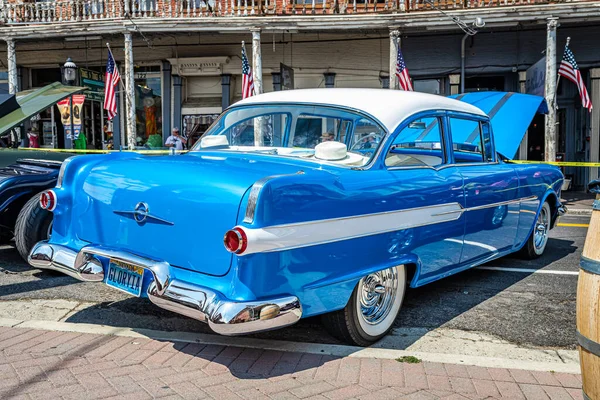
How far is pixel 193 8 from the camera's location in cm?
1659

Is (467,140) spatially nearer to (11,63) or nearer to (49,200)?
(49,200)

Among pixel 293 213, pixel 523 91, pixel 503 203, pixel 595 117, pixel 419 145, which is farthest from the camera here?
pixel 523 91

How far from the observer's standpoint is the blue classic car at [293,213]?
10.3 feet

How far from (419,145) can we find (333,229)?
1974mm

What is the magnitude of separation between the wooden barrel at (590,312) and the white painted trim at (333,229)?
1383mm

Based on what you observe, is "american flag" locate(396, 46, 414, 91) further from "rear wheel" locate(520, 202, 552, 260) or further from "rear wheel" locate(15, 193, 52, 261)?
"rear wheel" locate(15, 193, 52, 261)

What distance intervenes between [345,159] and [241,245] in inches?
54.5

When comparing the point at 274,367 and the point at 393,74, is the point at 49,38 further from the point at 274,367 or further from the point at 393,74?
the point at 274,367

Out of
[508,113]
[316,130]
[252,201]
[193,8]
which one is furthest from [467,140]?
[193,8]

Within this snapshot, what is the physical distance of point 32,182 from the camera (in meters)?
6.04

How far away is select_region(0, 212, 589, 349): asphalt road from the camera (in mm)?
4230

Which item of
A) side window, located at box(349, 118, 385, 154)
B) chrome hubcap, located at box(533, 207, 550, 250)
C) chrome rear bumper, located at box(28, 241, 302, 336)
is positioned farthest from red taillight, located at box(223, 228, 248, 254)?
chrome hubcap, located at box(533, 207, 550, 250)

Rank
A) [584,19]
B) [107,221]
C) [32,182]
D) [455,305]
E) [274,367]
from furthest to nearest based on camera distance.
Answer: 1. [584,19]
2. [32,182]
3. [455,305]
4. [107,221]
5. [274,367]

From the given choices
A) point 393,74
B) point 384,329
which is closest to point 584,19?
point 393,74
